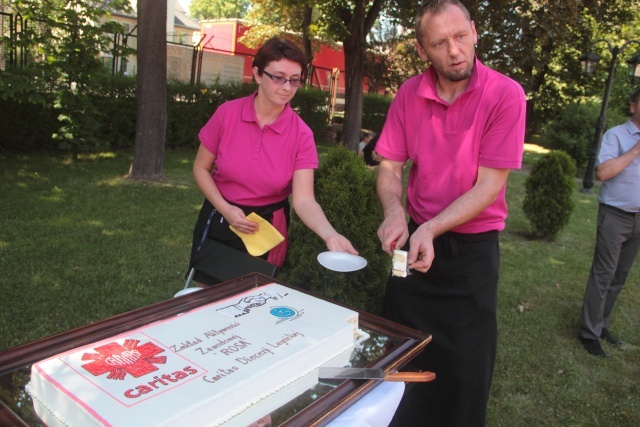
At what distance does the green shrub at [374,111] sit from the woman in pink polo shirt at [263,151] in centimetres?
1627

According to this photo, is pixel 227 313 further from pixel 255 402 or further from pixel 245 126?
pixel 245 126

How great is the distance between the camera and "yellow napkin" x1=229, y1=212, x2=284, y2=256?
2330 mm

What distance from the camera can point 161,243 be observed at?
18.1ft

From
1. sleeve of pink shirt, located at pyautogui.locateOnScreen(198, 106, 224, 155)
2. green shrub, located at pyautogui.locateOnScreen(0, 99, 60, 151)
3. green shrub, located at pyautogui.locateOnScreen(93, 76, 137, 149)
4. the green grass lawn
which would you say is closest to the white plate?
sleeve of pink shirt, located at pyautogui.locateOnScreen(198, 106, 224, 155)

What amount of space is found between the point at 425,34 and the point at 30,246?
4.49m

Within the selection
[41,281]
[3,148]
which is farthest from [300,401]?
[3,148]

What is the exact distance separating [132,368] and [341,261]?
0.86m

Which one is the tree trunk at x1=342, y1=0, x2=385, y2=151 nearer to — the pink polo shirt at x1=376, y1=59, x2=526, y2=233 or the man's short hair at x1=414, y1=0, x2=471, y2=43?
the pink polo shirt at x1=376, y1=59, x2=526, y2=233

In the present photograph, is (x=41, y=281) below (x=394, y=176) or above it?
below

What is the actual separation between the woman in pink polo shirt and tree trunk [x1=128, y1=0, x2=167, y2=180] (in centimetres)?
620

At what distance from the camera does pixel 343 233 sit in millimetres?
2670

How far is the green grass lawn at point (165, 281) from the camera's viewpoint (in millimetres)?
3479

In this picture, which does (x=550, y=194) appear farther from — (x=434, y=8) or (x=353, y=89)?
(x=353, y=89)

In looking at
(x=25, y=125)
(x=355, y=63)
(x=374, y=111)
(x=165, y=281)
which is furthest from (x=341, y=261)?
(x=374, y=111)
